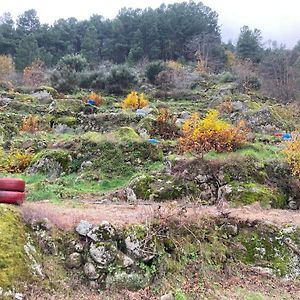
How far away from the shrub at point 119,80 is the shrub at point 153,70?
3.20m

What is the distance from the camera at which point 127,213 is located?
995 centimetres

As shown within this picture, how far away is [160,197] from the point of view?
500 inches

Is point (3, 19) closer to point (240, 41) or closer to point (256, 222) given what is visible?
point (240, 41)

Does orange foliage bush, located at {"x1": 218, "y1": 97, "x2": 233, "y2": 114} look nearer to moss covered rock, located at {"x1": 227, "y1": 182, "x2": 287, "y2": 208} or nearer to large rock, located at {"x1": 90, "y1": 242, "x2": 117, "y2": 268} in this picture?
moss covered rock, located at {"x1": 227, "y1": 182, "x2": 287, "y2": 208}

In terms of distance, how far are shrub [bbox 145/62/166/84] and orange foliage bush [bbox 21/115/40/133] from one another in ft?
68.0

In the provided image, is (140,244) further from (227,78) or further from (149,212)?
(227,78)

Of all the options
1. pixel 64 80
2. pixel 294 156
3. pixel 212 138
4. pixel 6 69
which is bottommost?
pixel 294 156

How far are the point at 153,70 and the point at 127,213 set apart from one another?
33.4 meters

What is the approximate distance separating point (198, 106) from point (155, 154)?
18.2 metres

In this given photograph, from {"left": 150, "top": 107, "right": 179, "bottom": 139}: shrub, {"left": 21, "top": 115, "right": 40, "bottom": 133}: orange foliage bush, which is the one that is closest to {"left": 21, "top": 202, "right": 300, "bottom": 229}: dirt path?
{"left": 150, "top": 107, "right": 179, "bottom": 139}: shrub

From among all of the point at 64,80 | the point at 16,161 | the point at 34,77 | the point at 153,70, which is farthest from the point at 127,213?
the point at 34,77

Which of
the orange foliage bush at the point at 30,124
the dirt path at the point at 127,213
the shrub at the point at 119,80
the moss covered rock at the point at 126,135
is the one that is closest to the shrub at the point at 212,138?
the moss covered rock at the point at 126,135

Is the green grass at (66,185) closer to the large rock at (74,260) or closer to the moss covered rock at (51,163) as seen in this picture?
the moss covered rock at (51,163)

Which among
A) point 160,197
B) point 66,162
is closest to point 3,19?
point 66,162
